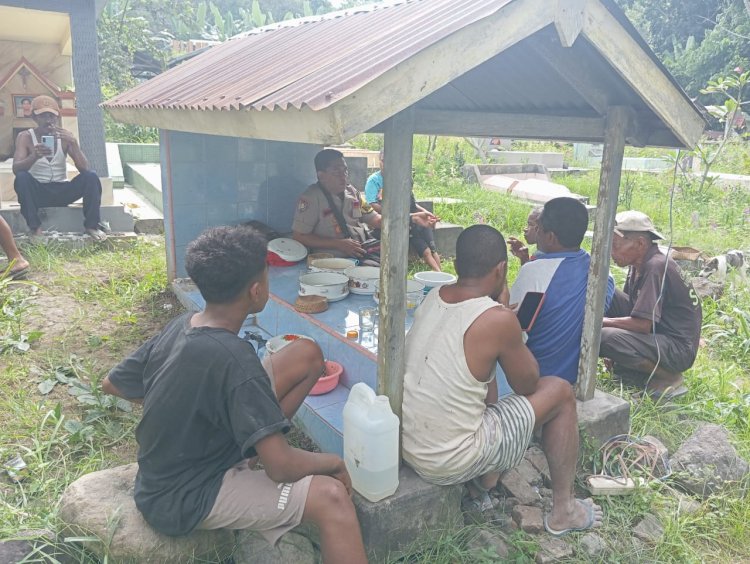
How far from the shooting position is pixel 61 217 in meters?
7.29

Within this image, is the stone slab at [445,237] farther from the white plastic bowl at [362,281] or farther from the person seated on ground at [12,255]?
the person seated on ground at [12,255]

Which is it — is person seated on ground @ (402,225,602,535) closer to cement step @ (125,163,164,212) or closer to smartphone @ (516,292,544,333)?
smartphone @ (516,292,544,333)

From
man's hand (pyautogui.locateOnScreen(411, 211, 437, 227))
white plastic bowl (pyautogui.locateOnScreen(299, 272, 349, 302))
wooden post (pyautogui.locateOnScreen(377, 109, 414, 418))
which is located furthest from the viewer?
man's hand (pyautogui.locateOnScreen(411, 211, 437, 227))

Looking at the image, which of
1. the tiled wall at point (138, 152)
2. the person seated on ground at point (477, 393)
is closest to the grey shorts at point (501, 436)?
the person seated on ground at point (477, 393)

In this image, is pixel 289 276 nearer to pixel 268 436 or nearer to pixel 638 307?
pixel 638 307

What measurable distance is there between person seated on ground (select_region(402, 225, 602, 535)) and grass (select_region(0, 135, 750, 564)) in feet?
1.13

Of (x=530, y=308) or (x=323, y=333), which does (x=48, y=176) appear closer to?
(x=323, y=333)

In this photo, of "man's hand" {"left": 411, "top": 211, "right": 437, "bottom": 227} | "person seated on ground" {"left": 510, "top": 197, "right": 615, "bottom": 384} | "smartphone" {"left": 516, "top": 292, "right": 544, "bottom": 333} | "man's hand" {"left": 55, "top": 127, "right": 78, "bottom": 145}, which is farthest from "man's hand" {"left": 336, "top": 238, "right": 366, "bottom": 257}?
"man's hand" {"left": 55, "top": 127, "right": 78, "bottom": 145}

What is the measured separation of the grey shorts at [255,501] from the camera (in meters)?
2.29

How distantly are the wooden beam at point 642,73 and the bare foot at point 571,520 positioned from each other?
196cm

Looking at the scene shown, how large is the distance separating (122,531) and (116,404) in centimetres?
158

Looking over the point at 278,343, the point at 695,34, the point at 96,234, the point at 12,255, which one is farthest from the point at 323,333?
the point at 695,34

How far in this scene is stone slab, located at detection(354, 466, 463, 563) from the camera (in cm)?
265

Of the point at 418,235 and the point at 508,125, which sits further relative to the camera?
the point at 418,235
